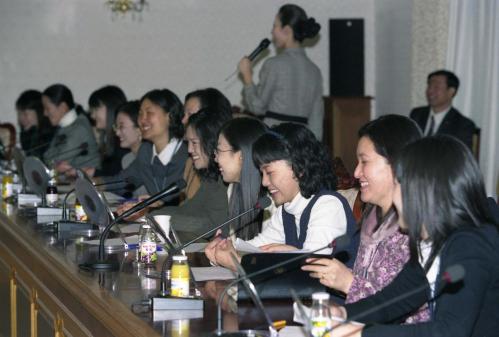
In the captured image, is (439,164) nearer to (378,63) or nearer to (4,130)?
(4,130)

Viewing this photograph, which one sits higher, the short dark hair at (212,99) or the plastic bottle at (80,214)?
the short dark hair at (212,99)

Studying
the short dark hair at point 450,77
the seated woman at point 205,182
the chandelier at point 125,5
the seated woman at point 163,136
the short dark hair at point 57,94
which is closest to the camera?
the seated woman at point 205,182

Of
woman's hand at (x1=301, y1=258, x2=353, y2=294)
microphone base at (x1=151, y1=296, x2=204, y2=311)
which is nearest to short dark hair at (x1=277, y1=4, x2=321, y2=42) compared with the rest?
woman's hand at (x1=301, y1=258, x2=353, y2=294)

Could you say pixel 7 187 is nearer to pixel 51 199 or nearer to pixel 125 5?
pixel 51 199

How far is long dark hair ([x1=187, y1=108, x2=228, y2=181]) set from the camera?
Answer: 164 inches

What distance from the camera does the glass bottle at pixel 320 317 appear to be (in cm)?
192

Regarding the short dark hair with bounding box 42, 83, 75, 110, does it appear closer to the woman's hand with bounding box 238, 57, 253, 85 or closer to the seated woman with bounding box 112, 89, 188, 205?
the woman's hand with bounding box 238, 57, 253, 85

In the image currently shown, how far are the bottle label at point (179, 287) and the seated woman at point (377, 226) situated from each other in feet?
1.07

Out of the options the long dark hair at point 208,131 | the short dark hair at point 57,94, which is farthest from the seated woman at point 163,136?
the short dark hair at point 57,94

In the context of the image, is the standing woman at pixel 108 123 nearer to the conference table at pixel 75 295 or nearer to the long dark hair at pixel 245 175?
the conference table at pixel 75 295

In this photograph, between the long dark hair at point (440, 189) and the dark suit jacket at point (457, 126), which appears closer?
the long dark hair at point (440, 189)

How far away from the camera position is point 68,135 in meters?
7.17

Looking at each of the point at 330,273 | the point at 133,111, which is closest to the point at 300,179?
the point at 330,273

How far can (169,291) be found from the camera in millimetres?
2590
